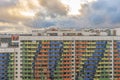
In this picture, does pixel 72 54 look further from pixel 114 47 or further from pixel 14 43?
pixel 14 43

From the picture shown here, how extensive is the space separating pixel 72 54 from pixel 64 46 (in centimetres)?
214

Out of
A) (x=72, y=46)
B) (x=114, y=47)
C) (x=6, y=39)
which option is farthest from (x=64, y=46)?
(x=6, y=39)

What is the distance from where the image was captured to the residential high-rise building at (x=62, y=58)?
57.6m

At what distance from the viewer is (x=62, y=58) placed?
58344mm

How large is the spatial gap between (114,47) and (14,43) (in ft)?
70.5

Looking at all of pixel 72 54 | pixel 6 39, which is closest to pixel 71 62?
pixel 72 54

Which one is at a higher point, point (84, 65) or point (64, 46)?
point (64, 46)

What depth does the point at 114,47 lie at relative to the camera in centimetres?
5897

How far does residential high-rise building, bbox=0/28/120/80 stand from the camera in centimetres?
5762

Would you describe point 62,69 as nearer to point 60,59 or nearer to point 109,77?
point 60,59

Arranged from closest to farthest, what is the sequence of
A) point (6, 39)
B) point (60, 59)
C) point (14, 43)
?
point (60, 59)
point (14, 43)
point (6, 39)

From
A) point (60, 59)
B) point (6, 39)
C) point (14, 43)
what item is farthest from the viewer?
point (6, 39)

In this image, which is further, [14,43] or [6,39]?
[6,39]

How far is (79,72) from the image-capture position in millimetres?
58969
